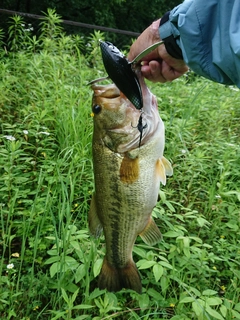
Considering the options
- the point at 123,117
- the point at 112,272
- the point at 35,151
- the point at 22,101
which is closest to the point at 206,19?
the point at 123,117

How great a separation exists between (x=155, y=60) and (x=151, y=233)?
2.66 ft

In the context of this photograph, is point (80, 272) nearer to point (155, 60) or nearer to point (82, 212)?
point (82, 212)

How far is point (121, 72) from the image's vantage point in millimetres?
1591

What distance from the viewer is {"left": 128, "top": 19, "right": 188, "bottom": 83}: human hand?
1.80m

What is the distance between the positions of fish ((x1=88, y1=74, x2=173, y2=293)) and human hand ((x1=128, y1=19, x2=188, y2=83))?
0.17m

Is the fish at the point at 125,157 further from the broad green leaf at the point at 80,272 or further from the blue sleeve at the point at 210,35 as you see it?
the broad green leaf at the point at 80,272

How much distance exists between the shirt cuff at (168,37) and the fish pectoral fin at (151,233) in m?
0.79

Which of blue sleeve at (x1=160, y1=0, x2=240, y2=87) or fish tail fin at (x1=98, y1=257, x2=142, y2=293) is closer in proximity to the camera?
blue sleeve at (x1=160, y1=0, x2=240, y2=87)

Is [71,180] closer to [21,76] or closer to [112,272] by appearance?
[112,272]

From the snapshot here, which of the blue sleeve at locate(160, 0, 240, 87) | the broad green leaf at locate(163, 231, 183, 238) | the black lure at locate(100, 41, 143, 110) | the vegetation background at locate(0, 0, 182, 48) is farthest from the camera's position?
the vegetation background at locate(0, 0, 182, 48)

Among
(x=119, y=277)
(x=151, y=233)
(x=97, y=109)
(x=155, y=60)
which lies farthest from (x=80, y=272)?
(x=155, y=60)

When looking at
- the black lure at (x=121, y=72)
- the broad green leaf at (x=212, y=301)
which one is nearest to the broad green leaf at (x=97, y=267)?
the broad green leaf at (x=212, y=301)

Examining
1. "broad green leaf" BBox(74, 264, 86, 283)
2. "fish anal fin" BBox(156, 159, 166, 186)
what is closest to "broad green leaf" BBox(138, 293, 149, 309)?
"broad green leaf" BBox(74, 264, 86, 283)

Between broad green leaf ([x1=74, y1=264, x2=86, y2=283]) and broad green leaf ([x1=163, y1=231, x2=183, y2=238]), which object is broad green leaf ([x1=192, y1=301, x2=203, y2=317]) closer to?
broad green leaf ([x1=163, y1=231, x2=183, y2=238])
